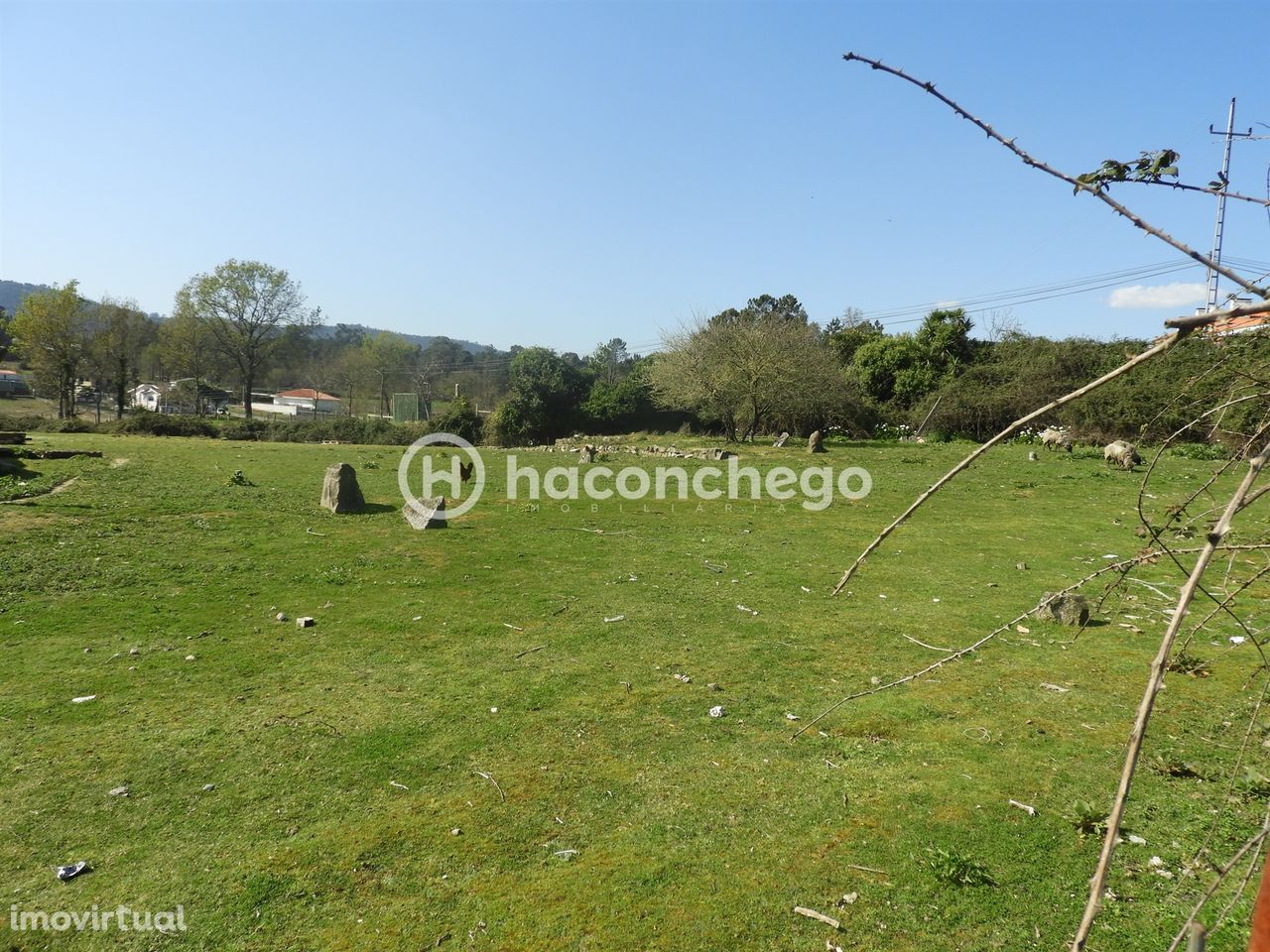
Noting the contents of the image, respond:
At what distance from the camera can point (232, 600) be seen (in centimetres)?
773

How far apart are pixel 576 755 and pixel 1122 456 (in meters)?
19.5

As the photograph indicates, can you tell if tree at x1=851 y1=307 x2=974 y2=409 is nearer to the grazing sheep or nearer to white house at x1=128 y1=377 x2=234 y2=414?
the grazing sheep

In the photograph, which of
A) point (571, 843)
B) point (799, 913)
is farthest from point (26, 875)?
point (799, 913)

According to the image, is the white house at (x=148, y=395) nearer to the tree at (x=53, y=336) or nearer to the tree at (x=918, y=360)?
the tree at (x=53, y=336)

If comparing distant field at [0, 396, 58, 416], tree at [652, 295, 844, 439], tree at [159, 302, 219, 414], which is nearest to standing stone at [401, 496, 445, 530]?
tree at [652, 295, 844, 439]

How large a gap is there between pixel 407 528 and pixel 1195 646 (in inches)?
413

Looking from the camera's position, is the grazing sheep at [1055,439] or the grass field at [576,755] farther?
the grazing sheep at [1055,439]

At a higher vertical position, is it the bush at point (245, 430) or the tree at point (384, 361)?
the tree at point (384, 361)

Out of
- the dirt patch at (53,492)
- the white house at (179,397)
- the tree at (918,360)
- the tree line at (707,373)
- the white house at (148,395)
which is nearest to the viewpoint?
the dirt patch at (53,492)

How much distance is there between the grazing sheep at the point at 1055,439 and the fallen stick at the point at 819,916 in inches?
878

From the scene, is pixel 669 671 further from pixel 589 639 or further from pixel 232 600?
pixel 232 600

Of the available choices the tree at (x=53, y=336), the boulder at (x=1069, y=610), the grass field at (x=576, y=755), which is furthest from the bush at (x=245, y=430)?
the boulder at (x=1069, y=610)

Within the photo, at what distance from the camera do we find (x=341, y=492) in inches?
517

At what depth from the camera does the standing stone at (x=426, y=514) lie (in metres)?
12.1
